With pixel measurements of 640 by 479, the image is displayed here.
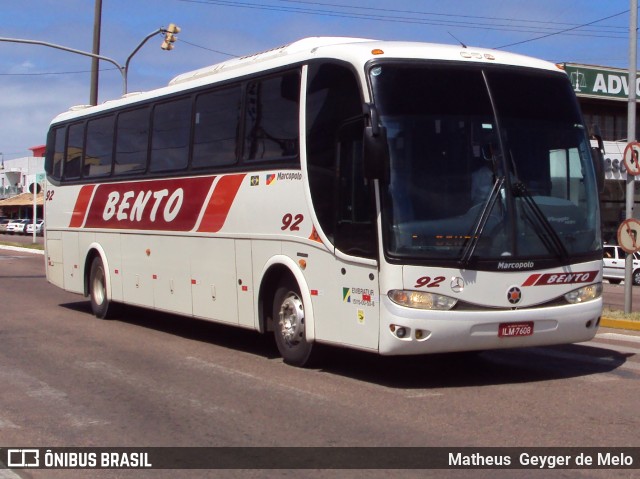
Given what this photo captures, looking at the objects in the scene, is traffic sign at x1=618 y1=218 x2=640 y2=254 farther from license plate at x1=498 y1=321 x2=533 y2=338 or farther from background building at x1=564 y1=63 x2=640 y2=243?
background building at x1=564 y1=63 x2=640 y2=243

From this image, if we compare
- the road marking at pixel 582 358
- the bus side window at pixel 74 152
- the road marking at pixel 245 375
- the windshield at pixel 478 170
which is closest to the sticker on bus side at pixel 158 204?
the bus side window at pixel 74 152

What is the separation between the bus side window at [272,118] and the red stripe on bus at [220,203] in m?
0.43

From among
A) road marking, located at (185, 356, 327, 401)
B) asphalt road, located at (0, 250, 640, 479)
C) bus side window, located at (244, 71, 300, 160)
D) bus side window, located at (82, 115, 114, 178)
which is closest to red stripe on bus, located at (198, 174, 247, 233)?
bus side window, located at (244, 71, 300, 160)

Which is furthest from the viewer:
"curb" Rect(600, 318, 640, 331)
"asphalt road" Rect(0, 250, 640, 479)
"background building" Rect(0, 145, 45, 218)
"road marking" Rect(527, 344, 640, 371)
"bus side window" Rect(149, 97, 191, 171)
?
"background building" Rect(0, 145, 45, 218)

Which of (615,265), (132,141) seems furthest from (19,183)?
(132,141)

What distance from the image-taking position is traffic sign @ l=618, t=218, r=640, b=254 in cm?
1475

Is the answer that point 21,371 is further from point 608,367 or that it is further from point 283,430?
point 608,367

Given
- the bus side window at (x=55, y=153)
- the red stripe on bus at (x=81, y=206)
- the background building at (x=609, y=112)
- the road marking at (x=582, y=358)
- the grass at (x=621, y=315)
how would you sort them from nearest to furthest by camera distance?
the road marking at (x=582, y=358) → the grass at (x=621, y=315) → the red stripe on bus at (x=81, y=206) → the bus side window at (x=55, y=153) → the background building at (x=609, y=112)

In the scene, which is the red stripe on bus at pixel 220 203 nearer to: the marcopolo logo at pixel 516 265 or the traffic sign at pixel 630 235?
the marcopolo logo at pixel 516 265

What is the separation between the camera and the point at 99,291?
15781 mm

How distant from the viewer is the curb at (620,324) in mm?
13992

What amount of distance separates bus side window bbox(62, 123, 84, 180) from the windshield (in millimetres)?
8967

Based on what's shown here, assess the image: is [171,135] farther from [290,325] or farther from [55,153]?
[55,153]

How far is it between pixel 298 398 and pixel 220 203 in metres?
3.88
